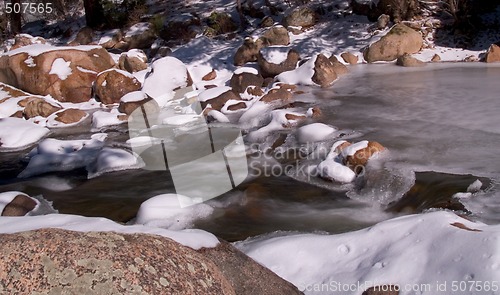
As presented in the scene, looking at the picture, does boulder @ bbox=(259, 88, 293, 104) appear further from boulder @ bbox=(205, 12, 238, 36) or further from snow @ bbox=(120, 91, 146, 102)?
boulder @ bbox=(205, 12, 238, 36)

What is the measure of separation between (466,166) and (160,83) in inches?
293

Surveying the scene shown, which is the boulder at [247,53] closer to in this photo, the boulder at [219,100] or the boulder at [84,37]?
the boulder at [219,100]

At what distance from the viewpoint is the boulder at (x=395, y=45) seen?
1239cm

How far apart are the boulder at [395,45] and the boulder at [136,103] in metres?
5.59

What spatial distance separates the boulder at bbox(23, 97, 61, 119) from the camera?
34.9 ft

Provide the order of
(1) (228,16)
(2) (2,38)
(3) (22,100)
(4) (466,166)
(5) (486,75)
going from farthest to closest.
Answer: (2) (2,38)
(1) (228,16)
(3) (22,100)
(5) (486,75)
(4) (466,166)

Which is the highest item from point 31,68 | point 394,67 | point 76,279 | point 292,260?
point 76,279

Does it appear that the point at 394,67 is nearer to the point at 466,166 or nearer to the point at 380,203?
the point at 466,166

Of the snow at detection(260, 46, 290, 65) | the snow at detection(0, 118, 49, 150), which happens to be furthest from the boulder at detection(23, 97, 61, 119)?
the snow at detection(260, 46, 290, 65)

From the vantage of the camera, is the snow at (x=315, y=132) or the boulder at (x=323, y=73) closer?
the snow at (x=315, y=132)

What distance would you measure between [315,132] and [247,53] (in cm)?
623

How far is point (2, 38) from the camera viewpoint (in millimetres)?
17266

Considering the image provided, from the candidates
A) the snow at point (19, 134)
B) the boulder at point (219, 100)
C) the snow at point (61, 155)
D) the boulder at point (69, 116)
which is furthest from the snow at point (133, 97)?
the snow at point (61, 155)

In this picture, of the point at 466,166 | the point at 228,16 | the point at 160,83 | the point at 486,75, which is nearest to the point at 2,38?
the point at 228,16
